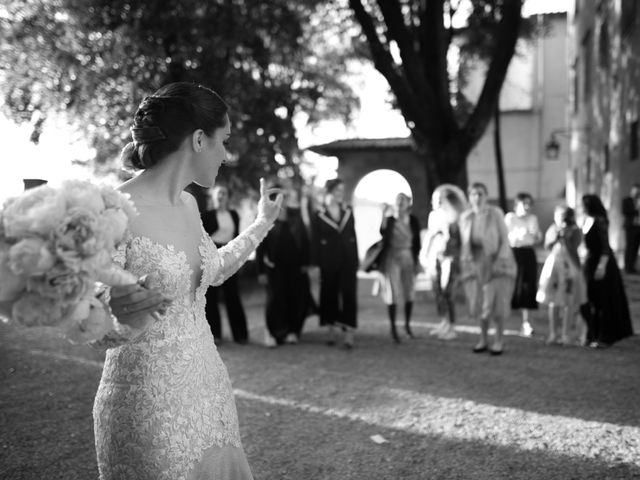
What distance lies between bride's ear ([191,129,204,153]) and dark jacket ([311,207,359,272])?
671cm

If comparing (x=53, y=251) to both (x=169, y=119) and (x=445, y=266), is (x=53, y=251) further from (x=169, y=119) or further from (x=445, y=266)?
(x=445, y=266)

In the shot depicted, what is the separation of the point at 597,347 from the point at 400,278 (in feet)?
9.73

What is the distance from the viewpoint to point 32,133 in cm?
1097

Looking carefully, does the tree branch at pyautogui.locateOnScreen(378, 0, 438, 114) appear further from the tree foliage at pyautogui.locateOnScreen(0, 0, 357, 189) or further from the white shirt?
the white shirt

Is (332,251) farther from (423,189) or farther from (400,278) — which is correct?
(423,189)

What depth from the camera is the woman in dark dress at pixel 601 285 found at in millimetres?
8406

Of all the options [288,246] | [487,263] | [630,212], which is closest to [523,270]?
[487,263]

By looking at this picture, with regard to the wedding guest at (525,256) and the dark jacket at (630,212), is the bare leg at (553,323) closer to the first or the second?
the wedding guest at (525,256)

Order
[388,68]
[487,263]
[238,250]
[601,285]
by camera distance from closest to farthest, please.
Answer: [238,250]
[487,263]
[601,285]
[388,68]

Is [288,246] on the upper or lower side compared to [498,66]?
lower

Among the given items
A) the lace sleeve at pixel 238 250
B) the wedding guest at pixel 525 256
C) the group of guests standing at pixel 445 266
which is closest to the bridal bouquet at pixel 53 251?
the lace sleeve at pixel 238 250

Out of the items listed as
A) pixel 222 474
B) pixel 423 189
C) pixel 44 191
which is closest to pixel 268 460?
pixel 222 474

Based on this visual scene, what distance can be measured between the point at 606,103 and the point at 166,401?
63.4 ft

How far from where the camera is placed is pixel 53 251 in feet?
4.80
